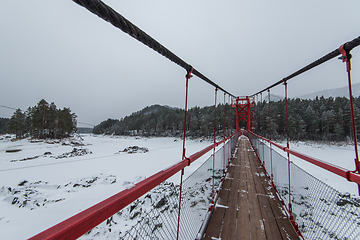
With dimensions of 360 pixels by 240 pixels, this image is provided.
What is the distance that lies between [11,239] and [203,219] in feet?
16.6

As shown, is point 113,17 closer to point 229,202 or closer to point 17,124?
point 229,202

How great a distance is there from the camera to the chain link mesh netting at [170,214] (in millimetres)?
1925

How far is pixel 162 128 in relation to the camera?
172 ft

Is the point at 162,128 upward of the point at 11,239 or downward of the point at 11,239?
upward

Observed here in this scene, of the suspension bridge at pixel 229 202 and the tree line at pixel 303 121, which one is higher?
the tree line at pixel 303 121

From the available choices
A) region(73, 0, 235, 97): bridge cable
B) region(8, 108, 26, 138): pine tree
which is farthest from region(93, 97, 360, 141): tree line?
region(8, 108, 26, 138): pine tree

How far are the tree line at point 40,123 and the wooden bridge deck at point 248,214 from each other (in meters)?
32.7

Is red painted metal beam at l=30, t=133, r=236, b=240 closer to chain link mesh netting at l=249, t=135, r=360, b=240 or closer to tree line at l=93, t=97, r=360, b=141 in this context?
chain link mesh netting at l=249, t=135, r=360, b=240

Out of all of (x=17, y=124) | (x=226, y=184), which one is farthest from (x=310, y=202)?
(x=17, y=124)

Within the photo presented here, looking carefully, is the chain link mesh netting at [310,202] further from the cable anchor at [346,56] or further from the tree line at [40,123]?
the tree line at [40,123]

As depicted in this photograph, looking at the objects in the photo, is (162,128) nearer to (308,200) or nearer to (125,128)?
(125,128)

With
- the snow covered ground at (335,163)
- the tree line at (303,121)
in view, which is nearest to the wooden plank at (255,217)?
the snow covered ground at (335,163)

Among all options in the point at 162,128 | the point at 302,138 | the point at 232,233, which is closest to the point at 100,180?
the point at 232,233

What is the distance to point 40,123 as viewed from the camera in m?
25.9
